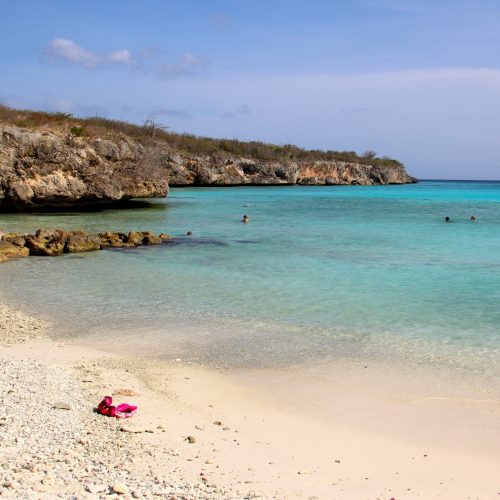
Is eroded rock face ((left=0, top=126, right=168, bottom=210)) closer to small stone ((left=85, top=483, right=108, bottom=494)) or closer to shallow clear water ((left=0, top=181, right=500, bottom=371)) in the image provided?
shallow clear water ((left=0, top=181, right=500, bottom=371))

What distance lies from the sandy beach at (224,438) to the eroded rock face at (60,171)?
2237cm

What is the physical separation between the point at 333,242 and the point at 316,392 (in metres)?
14.3

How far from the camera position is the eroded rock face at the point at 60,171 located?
27.4m

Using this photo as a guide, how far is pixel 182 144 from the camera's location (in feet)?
231

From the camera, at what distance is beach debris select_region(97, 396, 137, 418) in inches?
209

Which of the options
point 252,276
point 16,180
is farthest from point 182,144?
point 252,276

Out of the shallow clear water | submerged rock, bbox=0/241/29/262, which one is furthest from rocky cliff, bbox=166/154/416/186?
submerged rock, bbox=0/241/29/262

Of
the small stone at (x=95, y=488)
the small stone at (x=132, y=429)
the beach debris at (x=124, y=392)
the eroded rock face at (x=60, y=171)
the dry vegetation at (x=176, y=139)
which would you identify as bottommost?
the beach debris at (x=124, y=392)

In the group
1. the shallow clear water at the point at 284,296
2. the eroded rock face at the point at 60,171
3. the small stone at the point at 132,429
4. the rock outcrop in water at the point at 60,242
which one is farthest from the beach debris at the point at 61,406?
the eroded rock face at the point at 60,171

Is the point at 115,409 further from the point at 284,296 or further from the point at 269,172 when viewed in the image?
the point at 269,172

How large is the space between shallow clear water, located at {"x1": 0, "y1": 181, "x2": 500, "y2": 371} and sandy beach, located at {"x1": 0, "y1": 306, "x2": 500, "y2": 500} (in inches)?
54.6

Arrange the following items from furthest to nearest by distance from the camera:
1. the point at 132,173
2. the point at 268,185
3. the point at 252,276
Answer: the point at 268,185 < the point at 132,173 < the point at 252,276

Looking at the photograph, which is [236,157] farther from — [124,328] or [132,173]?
[124,328]

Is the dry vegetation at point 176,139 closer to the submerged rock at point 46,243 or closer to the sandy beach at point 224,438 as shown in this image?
the submerged rock at point 46,243
